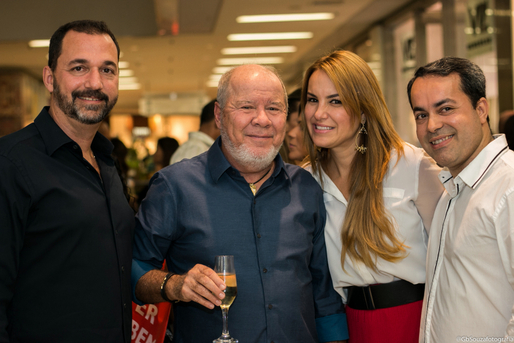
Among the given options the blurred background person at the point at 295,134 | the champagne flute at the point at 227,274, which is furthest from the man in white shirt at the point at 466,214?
the blurred background person at the point at 295,134

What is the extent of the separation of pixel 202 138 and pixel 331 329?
2928 mm

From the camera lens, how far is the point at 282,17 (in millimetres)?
8938

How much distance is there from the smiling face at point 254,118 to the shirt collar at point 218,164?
0.16 feet

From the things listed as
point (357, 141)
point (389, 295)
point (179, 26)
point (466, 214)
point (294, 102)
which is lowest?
point (389, 295)

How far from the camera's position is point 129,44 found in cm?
1064

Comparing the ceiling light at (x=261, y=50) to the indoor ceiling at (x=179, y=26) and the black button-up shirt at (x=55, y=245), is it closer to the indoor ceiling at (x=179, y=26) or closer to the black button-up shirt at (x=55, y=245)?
the indoor ceiling at (x=179, y=26)

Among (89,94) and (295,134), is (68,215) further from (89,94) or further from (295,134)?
(295,134)

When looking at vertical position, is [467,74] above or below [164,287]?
above

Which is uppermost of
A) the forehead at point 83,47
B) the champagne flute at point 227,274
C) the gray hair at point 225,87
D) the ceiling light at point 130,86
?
the ceiling light at point 130,86

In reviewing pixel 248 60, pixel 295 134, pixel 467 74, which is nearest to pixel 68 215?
pixel 467 74

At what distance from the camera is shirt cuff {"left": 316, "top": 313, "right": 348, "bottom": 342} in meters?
2.18

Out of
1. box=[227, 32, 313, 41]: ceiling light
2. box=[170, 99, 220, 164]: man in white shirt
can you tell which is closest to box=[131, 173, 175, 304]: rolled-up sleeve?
box=[170, 99, 220, 164]: man in white shirt

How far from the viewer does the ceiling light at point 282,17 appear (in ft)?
28.9

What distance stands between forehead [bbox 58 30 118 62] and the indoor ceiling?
181 inches
